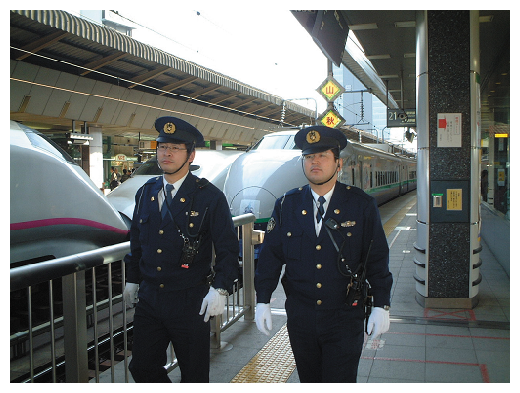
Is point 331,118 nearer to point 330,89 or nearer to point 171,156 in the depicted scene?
point 330,89

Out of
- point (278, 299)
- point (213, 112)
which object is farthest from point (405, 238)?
point (213, 112)

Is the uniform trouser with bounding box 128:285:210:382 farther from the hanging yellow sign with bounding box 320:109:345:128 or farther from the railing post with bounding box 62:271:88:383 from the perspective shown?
the hanging yellow sign with bounding box 320:109:345:128

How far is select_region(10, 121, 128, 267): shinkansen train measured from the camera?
16.4 feet

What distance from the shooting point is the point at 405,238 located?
9.57 m

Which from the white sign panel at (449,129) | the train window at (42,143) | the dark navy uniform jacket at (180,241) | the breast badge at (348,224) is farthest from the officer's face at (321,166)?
the train window at (42,143)

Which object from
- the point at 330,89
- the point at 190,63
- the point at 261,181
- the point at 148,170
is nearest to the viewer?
→ the point at 261,181

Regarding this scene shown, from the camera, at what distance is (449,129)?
4.73 metres

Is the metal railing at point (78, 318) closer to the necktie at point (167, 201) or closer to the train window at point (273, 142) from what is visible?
the necktie at point (167, 201)

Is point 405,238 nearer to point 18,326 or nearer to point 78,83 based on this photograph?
point 18,326

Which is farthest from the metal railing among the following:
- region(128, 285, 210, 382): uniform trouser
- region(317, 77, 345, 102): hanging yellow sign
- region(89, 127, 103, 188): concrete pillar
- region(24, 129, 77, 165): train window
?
region(89, 127, 103, 188): concrete pillar

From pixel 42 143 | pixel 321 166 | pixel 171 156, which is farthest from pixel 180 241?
pixel 42 143

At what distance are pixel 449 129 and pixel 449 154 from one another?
246 mm

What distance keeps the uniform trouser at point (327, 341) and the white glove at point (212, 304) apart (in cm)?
40

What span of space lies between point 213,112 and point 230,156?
1146 cm
